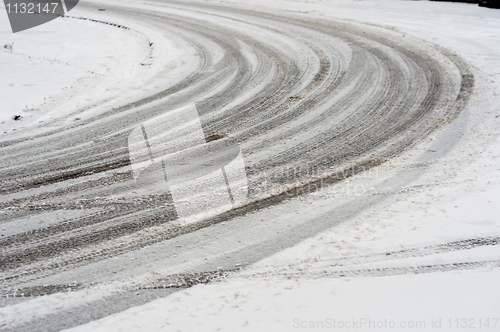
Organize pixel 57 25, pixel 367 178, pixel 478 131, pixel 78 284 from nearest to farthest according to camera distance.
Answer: pixel 78 284 < pixel 367 178 < pixel 478 131 < pixel 57 25

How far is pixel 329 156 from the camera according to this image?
5.84 meters

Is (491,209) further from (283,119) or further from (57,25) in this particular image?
(57,25)

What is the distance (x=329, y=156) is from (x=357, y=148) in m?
0.46

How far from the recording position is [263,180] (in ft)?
17.5

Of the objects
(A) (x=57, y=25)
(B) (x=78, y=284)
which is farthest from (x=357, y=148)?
(A) (x=57, y=25)

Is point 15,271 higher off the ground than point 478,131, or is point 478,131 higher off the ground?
point 478,131

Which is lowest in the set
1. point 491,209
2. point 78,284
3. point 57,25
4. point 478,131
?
point 78,284

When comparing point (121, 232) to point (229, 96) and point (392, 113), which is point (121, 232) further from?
point (392, 113)

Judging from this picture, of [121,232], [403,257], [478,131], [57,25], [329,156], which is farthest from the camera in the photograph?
[57,25]

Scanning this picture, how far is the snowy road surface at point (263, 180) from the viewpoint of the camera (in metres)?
3.76

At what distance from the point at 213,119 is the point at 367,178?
260 centimetres

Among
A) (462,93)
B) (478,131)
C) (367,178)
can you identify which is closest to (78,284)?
(367,178)

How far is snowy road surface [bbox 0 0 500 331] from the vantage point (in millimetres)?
3758

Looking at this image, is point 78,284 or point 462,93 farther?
point 462,93
